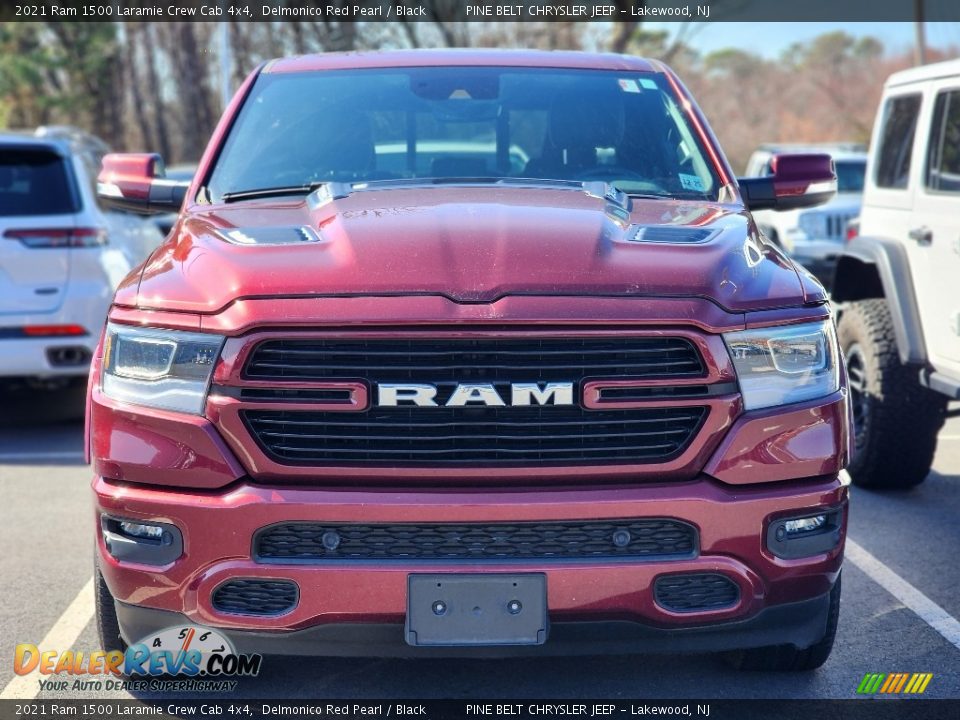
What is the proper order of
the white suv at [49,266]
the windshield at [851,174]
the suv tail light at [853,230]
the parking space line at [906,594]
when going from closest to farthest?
1. the parking space line at [906,594]
2. the suv tail light at [853,230]
3. the white suv at [49,266]
4. the windshield at [851,174]

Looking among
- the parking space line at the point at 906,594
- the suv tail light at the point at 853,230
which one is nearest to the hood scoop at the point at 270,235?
the parking space line at the point at 906,594

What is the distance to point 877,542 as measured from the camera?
5.40 m

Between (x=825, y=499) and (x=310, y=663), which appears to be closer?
(x=825, y=499)

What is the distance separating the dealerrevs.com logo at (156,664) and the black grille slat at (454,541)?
1.14 feet

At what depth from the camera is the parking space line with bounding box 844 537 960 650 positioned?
4285 mm

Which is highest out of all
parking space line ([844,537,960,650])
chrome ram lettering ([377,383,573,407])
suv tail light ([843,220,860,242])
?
chrome ram lettering ([377,383,573,407])

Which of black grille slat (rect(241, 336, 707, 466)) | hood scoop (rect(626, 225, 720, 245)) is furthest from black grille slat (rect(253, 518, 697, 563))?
hood scoop (rect(626, 225, 720, 245))

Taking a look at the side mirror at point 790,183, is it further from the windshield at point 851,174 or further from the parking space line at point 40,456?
the windshield at point 851,174

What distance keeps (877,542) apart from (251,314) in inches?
130

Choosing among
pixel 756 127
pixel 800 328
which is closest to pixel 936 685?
pixel 800 328

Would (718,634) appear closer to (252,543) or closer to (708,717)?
(708,717)

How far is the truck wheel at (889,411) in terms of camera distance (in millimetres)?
5941

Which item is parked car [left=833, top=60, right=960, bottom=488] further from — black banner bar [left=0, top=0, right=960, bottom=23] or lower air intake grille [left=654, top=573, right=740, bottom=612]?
black banner bar [left=0, top=0, right=960, bottom=23]

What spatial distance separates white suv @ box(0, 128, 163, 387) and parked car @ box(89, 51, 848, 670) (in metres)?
4.59
